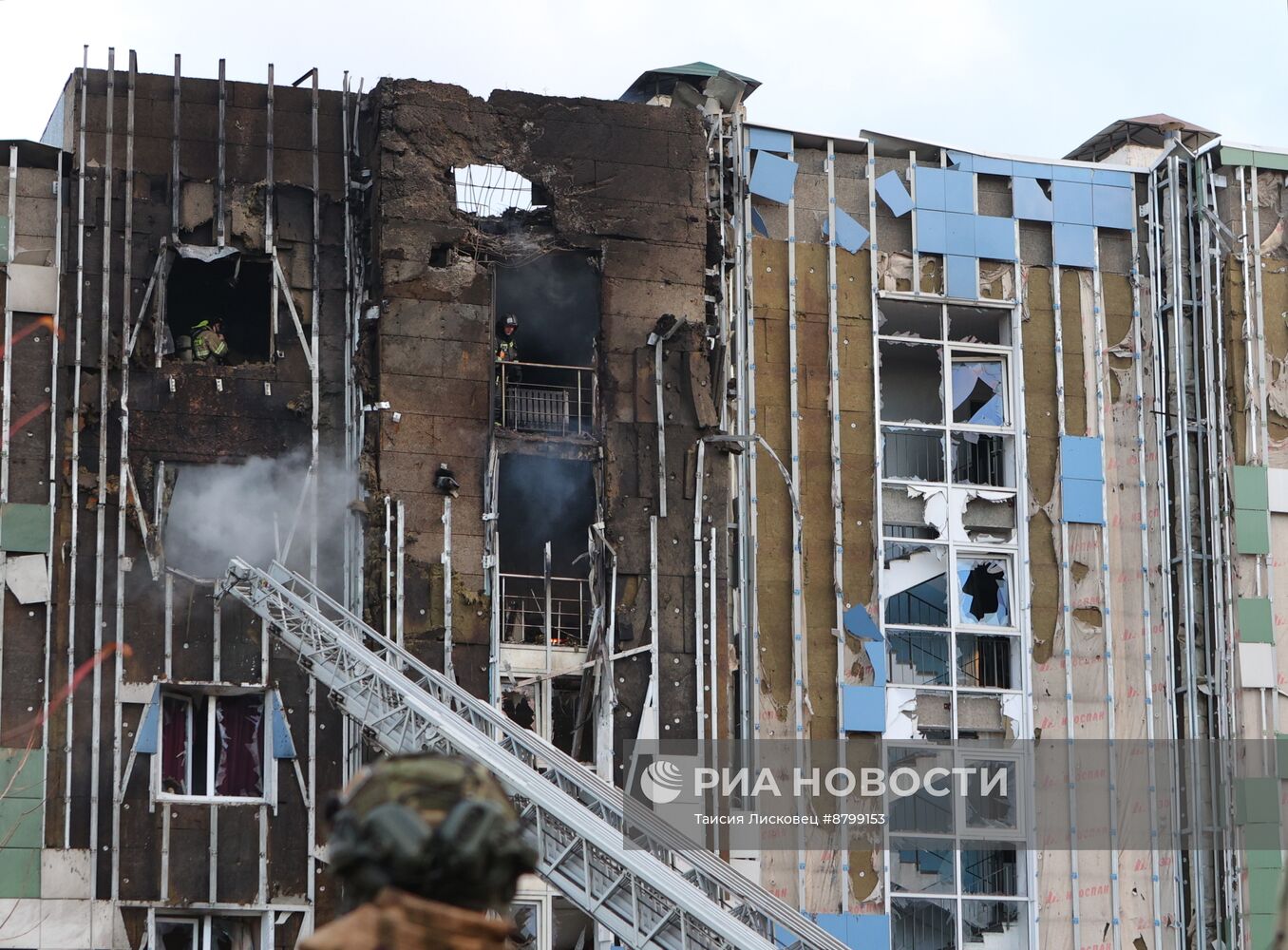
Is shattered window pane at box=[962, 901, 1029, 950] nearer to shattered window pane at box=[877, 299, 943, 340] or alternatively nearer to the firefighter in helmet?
shattered window pane at box=[877, 299, 943, 340]

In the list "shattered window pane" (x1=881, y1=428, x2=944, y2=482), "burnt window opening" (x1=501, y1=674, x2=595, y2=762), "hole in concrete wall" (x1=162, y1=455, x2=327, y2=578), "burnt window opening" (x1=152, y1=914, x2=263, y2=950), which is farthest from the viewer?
"shattered window pane" (x1=881, y1=428, x2=944, y2=482)

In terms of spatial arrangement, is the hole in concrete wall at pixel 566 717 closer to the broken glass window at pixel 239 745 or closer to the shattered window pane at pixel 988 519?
the broken glass window at pixel 239 745

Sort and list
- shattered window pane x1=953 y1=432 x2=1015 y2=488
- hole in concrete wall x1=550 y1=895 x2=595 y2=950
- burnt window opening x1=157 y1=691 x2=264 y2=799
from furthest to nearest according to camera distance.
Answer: shattered window pane x1=953 y1=432 x2=1015 y2=488 → hole in concrete wall x1=550 y1=895 x2=595 y2=950 → burnt window opening x1=157 y1=691 x2=264 y2=799

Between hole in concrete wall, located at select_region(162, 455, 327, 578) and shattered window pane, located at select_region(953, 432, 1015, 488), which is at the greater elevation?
shattered window pane, located at select_region(953, 432, 1015, 488)

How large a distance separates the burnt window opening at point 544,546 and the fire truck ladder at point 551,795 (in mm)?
2652

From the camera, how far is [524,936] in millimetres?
30219

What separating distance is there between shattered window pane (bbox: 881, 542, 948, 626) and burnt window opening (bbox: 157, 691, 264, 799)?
934cm

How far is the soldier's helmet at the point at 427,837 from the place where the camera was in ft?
19.4

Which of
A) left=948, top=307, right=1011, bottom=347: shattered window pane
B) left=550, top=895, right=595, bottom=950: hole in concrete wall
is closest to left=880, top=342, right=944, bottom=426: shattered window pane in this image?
left=948, top=307, right=1011, bottom=347: shattered window pane

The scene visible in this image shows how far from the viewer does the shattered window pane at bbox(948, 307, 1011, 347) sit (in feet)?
117

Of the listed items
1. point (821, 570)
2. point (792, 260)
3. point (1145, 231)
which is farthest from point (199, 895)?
point (1145, 231)

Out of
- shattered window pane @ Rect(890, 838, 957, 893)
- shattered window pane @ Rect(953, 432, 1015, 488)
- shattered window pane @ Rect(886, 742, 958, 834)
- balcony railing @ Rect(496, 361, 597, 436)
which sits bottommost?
shattered window pane @ Rect(890, 838, 957, 893)

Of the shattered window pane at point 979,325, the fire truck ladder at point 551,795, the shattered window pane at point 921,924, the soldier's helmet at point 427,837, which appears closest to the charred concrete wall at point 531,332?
the fire truck ladder at point 551,795

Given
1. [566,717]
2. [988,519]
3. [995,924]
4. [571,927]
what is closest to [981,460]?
[988,519]
